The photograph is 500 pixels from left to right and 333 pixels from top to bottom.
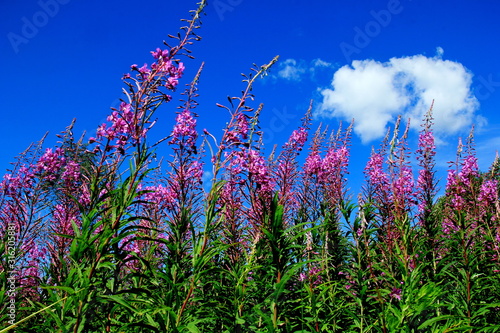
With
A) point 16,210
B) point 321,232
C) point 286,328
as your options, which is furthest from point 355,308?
point 16,210

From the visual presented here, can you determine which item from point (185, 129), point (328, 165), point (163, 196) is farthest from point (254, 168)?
point (328, 165)

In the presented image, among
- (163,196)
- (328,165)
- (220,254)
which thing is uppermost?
(328,165)

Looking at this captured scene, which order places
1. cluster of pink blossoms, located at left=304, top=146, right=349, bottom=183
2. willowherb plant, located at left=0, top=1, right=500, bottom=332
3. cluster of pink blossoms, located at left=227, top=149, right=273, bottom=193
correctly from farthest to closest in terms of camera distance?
cluster of pink blossoms, located at left=304, top=146, right=349, bottom=183
cluster of pink blossoms, located at left=227, top=149, right=273, bottom=193
willowherb plant, located at left=0, top=1, right=500, bottom=332

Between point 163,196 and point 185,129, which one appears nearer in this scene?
point 185,129

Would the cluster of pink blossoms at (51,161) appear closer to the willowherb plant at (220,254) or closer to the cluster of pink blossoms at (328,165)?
the willowherb plant at (220,254)

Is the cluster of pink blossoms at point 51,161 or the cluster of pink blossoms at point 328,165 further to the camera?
the cluster of pink blossoms at point 328,165

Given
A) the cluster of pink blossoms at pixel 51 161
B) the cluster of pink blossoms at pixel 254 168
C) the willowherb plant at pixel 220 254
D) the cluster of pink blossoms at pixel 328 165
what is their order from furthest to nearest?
the cluster of pink blossoms at pixel 328 165 < the cluster of pink blossoms at pixel 51 161 < the cluster of pink blossoms at pixel 254 168 < the willowherb plant at pixel 220 254

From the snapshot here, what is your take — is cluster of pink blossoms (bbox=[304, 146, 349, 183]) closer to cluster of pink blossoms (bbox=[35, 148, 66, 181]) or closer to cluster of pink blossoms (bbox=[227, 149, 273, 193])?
cluster of pink blossoms (bbox=[227, 149, 273, 193])

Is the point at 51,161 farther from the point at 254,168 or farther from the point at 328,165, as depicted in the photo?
the point at 328,165

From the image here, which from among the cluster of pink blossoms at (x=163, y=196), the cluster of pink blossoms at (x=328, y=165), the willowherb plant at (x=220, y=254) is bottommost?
the willowherb plant at (x=220, y=254)

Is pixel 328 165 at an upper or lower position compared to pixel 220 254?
upper

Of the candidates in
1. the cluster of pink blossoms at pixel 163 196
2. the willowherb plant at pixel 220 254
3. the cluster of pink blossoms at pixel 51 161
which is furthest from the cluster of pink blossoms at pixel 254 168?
the cluster of pink blossoms at pixel 51 161

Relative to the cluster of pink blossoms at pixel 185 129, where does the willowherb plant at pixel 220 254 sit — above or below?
below

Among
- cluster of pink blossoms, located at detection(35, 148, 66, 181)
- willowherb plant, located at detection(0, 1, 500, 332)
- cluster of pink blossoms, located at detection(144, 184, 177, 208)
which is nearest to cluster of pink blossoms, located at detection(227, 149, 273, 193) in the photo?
willowherb plant, located at detection(0, 1, 500, 332)
